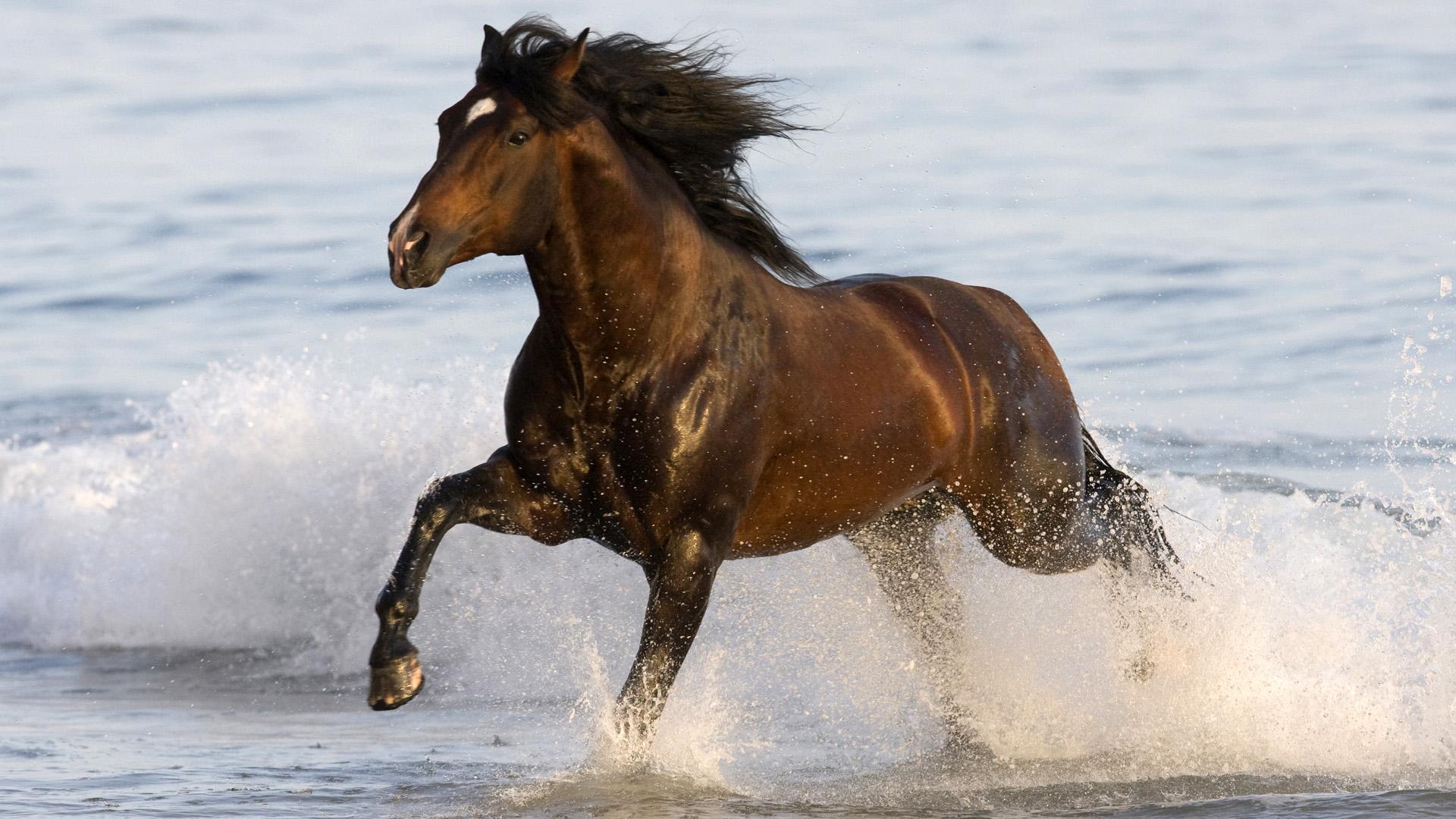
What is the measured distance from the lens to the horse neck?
466 centimetres

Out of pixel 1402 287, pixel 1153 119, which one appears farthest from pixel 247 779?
pixel 1153 119

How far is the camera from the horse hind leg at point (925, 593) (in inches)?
238

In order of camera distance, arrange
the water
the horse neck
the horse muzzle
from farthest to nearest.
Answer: the water → the horse neck → the horse muzzle

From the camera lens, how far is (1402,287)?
12.9 m

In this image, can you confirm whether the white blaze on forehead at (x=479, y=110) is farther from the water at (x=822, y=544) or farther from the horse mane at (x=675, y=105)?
the water at (x=822, y=544)

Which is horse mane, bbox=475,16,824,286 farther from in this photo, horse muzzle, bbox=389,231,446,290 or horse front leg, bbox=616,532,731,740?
horse front leg, bbox=616,532,731,740

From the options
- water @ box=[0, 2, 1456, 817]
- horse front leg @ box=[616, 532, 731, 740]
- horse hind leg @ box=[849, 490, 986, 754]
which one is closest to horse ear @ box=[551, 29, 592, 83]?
horse front leg @ box=[616, 532, 731, 740]

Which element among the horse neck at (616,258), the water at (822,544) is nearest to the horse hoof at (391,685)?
the water at (822,544)

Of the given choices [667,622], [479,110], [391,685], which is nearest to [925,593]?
[667,622]

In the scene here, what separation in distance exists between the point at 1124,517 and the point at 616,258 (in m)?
2.24

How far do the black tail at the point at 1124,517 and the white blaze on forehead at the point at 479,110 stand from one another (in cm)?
Answer: 248

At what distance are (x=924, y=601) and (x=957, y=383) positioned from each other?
928mm

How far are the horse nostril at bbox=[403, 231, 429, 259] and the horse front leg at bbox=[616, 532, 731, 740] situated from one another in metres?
1.00

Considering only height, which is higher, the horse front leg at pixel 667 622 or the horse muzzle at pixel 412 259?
the horse muzzle at pixel 412 259
